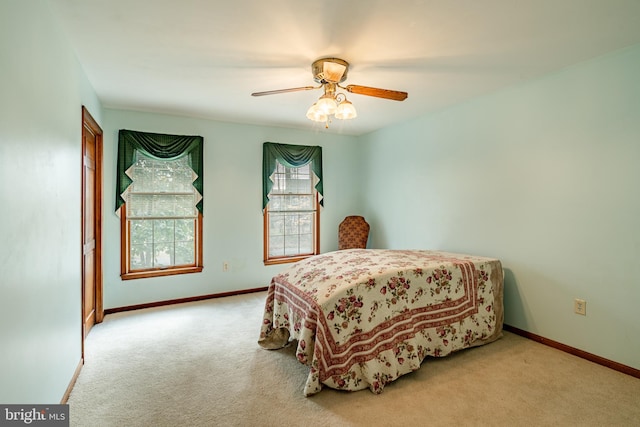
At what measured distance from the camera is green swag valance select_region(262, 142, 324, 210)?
465 cm

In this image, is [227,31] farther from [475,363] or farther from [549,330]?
[549,330]

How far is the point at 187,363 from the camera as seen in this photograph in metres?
2.64

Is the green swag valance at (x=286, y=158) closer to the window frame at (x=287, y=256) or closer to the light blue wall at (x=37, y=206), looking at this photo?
the window frame at (x=287, y=256)

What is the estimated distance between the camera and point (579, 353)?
2.72 m

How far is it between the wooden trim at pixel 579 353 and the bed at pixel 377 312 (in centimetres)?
32

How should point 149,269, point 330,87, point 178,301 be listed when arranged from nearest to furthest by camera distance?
1. point 330,87
2. point 149,269
3. point 178,301

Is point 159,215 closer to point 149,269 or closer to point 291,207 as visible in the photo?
point 149,269

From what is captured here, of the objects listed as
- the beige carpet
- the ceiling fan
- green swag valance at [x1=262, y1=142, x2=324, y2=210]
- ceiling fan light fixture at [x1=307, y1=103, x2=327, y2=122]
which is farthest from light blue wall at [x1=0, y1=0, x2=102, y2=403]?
green swag valance at [x1=262, y1=142, x2=324, y2=210]

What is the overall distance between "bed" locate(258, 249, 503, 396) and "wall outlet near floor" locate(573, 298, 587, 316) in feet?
1.83

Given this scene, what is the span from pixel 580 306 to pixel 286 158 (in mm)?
3796

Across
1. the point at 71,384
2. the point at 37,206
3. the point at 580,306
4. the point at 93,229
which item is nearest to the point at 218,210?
the point at 93,229

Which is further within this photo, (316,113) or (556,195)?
(556,195)

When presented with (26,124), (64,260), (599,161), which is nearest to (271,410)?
(64,260)

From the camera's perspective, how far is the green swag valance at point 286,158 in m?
4.65
